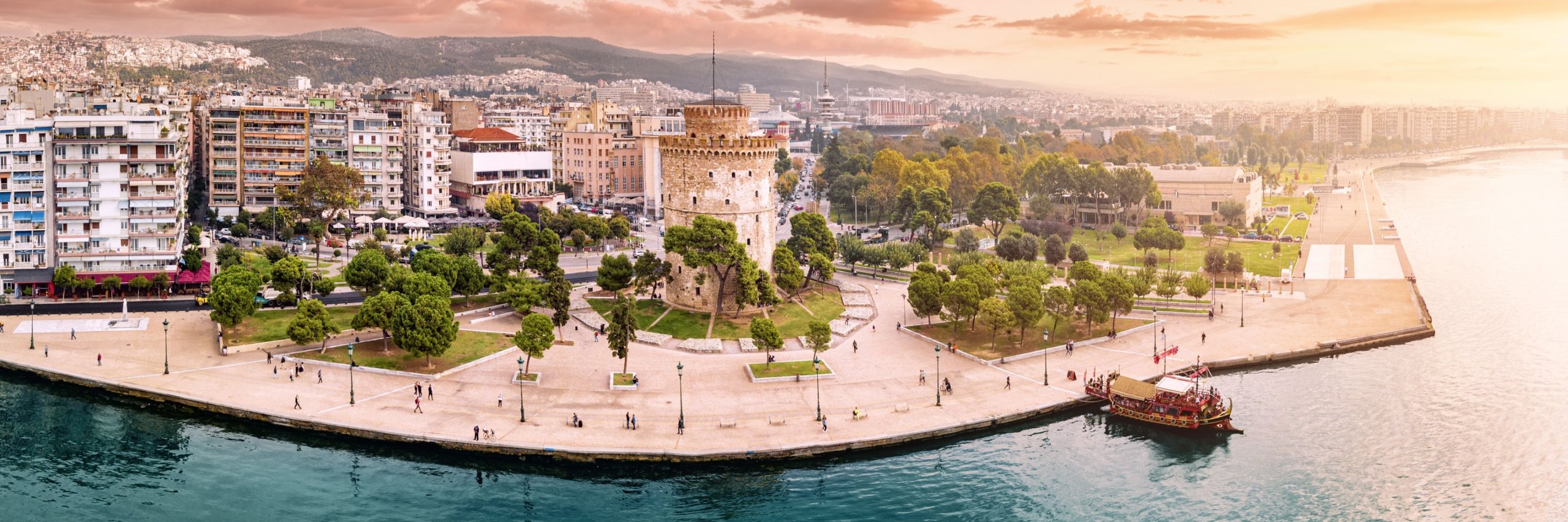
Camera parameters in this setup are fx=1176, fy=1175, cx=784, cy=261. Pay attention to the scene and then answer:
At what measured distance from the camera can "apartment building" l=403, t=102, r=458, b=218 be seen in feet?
372

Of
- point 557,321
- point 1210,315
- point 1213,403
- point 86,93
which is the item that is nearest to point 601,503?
point 557,321

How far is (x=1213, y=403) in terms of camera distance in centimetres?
5197

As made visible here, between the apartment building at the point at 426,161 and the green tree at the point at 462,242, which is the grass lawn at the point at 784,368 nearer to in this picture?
the green tree at the point at 462,242

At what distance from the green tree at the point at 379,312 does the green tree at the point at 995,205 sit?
59234 mm

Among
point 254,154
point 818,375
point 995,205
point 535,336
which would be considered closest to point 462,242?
point 254,154

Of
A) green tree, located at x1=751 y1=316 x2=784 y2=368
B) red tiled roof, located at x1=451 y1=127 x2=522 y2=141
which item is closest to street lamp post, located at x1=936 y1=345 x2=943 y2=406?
green tree, located at x1=751 y1=316 x2=784 y2=368

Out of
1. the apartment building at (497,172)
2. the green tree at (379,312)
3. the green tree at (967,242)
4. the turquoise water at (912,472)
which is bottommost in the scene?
the turquoise water at (912,472)

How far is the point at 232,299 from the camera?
59.8 meters

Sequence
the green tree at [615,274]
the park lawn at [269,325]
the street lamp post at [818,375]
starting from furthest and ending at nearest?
the green tree at [615,274], the park lawn at [269,325], the street lamp post at [818,375]

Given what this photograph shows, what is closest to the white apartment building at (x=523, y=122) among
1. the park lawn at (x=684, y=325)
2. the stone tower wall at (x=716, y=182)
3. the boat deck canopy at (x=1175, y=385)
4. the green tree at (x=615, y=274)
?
the green tree at (x=615, y=274)

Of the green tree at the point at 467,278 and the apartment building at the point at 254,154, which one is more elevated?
the apartment building at the point at 254,154

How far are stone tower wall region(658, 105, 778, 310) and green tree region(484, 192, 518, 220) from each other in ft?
141

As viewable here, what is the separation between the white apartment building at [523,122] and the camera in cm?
16775

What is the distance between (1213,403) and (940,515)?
663 inches
